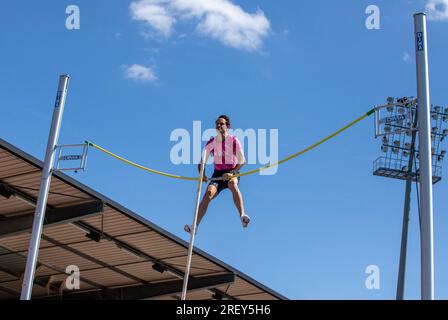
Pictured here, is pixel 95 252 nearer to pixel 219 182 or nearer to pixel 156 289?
pixel 156 289

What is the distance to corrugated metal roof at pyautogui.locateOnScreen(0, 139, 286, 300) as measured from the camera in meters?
18.4

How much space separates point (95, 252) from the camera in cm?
2236

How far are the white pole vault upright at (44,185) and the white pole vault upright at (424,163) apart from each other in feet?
19.2

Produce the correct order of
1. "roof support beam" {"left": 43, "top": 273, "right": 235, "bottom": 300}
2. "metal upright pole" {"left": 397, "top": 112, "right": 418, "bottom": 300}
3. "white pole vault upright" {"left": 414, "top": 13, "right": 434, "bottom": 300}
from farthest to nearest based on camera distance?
1. "metal upright pole" {"left": 397, "top": 112, "right": 418, "bottom": 300}
2. "roof support beam" {"left": 43, "top": 273, "right": 235, "bottom": 300}
3. "white pole vault upright" {"left": 414, "top": 13, "right": 434, "bottom": 300}

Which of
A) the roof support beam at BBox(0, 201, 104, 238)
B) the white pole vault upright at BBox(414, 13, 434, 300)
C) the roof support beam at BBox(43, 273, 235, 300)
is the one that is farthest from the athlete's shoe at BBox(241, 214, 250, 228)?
the roof support beam at BBox(43, 273, 235, 300)

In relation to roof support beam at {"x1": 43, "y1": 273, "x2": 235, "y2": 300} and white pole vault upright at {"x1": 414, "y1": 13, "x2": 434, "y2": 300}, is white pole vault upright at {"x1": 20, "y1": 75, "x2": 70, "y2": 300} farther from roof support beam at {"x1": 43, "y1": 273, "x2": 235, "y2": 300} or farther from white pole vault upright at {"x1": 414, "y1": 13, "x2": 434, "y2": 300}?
roof support beam at {"x1": 43, "y1": 273, "x2": 235, "y2": 300}

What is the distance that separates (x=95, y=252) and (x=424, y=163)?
14.3 meters

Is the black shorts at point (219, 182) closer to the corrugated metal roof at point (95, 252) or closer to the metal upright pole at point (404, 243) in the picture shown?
the corrugated metal roof at point (95, 252)

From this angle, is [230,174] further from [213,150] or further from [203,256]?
[203,256]

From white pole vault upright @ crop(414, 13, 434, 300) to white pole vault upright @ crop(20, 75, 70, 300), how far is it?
5851 mm

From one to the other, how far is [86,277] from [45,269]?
4.20ft

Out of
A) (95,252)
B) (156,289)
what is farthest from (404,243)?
(95,252)
